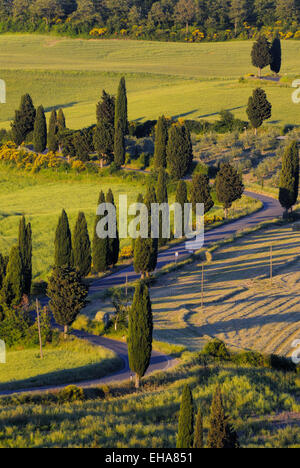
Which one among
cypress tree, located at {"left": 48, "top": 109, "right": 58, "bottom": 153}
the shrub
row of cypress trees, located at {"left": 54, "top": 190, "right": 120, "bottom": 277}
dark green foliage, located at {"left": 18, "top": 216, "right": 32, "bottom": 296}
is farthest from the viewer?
cypress tree, located at {"left": 48, "top": 109, "right": 58, "bottom": 153}

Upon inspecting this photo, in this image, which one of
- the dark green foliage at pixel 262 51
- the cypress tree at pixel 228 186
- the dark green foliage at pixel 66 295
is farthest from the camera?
the dark green foliage at pixel 262 51

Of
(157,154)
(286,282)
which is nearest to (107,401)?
(286,282)

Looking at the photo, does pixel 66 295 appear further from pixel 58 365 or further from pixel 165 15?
pixel 165 15

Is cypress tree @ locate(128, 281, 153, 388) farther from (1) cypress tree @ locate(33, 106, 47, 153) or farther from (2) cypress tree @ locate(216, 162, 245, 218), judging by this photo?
(1) cypress tree @ locate(33, 106, 47, 153)

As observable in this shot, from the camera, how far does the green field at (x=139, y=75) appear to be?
128875mm

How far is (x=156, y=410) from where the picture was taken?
37.6 m

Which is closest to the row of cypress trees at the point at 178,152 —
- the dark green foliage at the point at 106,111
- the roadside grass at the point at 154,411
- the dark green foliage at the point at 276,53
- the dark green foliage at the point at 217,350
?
the dark green foliage at the point at 106,111

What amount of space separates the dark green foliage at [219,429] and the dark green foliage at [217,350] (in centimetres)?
1801

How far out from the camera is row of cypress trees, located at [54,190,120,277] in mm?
63719

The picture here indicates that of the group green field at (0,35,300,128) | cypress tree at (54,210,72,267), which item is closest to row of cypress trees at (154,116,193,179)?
green field at (0,35,300,128)

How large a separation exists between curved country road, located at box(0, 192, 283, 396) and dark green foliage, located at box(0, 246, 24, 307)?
5.51 metres

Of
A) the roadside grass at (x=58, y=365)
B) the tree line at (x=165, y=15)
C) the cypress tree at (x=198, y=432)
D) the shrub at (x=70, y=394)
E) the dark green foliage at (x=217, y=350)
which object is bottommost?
the roadside grass at (x=58, y=365)

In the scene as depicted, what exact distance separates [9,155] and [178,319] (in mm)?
63700

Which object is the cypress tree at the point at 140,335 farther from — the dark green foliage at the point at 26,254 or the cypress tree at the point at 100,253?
the cypress tree at the point at 100,253
